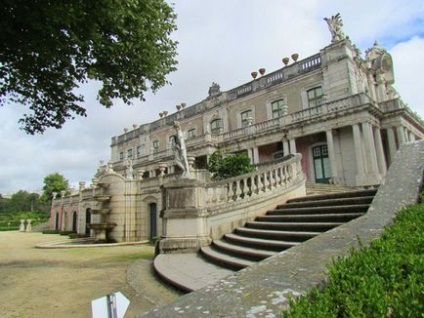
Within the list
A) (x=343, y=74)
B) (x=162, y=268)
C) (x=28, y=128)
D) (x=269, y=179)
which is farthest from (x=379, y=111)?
(x=28, y=128)

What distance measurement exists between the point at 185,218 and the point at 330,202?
13.2 feet

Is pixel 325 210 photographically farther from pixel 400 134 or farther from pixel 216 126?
pixel 216 126

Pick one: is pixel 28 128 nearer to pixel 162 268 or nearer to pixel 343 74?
pixel 162 268

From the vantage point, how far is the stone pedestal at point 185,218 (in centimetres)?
834

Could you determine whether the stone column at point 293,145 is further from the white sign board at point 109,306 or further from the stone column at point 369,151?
the white sign board at point 109,306

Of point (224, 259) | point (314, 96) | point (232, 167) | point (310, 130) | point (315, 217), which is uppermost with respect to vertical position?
point (314, 96)

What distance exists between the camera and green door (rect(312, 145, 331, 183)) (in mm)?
20203

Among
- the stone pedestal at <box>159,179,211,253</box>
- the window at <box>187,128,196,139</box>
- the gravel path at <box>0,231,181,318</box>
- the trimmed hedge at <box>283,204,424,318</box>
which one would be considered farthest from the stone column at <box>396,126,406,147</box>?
the trimmed hedge at <box>283,204,424,318</box>

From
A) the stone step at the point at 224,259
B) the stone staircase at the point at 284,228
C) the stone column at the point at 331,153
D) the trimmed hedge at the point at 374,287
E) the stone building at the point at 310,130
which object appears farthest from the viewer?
the stone column at the point at 331,153

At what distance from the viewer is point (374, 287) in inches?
81.5

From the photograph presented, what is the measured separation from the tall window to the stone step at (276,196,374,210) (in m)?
13.8

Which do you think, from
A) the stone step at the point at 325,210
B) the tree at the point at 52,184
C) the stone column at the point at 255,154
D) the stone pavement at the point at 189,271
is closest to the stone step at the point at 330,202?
the stone step at the point at 325,210

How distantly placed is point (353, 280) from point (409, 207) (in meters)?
3.41

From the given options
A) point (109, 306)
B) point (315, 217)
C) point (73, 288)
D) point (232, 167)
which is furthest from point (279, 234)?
point (232, 167)
